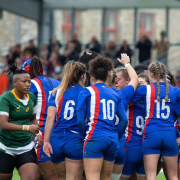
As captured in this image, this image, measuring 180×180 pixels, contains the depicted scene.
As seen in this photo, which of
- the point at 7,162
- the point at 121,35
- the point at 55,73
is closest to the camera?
the point at 7,162

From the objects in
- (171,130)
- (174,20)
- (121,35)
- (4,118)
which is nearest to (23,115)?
(4,118)

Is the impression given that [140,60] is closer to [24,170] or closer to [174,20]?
[24,170]

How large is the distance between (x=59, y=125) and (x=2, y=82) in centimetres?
1118

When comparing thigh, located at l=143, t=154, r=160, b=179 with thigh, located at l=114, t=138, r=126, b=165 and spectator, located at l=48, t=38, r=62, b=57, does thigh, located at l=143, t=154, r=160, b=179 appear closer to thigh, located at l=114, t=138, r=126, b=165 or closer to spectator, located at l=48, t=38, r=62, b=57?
thigh, located at l=114, t=138, r=126, b=165

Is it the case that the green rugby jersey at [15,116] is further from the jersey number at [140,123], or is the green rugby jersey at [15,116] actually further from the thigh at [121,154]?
the jersey number at [140,123]

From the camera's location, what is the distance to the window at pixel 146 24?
36688mm

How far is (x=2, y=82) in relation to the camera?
1628 cm

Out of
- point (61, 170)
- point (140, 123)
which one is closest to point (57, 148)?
point (61, 170)

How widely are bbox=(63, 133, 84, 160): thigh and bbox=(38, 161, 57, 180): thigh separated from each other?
33.1 inches

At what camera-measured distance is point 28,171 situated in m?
5.38

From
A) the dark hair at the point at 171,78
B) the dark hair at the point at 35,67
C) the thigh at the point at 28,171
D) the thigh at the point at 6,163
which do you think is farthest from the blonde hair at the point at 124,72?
the thigh at the point at 6,163

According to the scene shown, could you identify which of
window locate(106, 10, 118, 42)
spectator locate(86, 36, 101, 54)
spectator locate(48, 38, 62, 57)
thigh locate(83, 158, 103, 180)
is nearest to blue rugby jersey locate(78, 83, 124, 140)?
thigh locate(83, 158, 103, 180)

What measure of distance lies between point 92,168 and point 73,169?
385 mm

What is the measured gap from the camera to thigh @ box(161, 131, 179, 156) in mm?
5918
